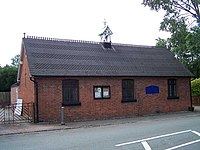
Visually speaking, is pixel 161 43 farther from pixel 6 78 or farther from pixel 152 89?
pixel 6 78

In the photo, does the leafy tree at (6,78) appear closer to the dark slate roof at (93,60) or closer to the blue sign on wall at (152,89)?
the dark slate roof at (93,60)

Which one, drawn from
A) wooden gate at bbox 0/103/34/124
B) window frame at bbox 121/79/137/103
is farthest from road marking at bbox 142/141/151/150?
window frame at bbox 121/79/137/103

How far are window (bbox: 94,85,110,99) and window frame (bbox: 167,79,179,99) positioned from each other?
256 inches

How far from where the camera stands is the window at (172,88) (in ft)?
80.4

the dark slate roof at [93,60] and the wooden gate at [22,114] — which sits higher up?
the dark slate roof at [93,60]

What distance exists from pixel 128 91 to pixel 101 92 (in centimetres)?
252

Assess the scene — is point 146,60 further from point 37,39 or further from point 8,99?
point 8,99

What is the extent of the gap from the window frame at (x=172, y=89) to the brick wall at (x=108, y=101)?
324 mm

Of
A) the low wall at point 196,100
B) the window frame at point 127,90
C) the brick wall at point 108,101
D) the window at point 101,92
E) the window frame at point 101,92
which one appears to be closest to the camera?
the brick wall at point 108,101

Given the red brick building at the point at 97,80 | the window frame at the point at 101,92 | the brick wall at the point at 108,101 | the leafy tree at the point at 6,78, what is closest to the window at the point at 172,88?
the red brick building at the point at 97,80

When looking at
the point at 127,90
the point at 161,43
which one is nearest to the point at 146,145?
the point at 127,90

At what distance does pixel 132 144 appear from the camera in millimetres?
9930

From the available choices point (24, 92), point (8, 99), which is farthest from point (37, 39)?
point (8, 99)

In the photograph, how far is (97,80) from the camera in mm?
20266
